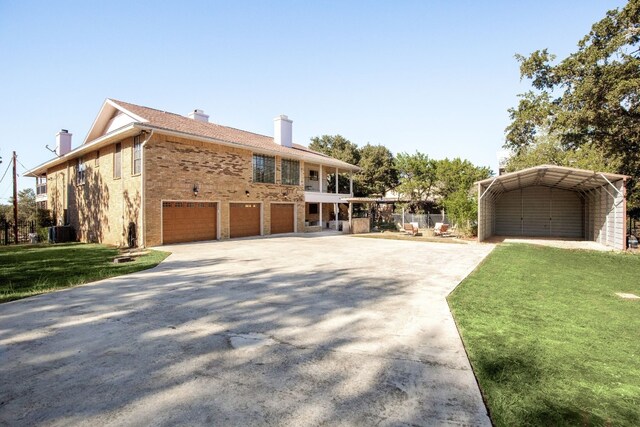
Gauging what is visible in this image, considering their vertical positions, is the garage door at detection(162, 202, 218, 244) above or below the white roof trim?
below

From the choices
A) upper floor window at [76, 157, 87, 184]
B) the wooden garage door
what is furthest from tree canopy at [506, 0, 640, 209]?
upper floor window at [76, 157, 87, 184]

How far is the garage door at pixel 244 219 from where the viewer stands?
1872cm

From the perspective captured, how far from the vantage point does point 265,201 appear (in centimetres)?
2034

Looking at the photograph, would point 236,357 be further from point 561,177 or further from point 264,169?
point 561,177

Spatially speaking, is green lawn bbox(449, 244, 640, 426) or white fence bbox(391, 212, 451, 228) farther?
white fence bbox(391, 212, 451, 228)

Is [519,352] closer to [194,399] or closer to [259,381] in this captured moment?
[259,381]

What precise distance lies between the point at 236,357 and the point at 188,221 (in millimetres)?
14156

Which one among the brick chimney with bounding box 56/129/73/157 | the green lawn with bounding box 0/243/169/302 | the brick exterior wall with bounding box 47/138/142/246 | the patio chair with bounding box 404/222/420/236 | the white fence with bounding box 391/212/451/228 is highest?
the brick chimney with bounding box 56/129/73/157

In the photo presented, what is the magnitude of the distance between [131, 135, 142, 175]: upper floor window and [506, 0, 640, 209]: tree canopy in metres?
20.5

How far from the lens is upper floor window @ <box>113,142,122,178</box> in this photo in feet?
54.1

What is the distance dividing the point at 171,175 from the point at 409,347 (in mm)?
14686

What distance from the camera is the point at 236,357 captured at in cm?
362

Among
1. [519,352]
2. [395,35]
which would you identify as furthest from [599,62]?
[519,352]

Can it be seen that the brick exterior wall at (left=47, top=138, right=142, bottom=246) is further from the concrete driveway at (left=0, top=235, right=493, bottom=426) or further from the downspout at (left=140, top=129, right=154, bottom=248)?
the concrete driveway at (left=0, top=235, right=493, bottom=426)
